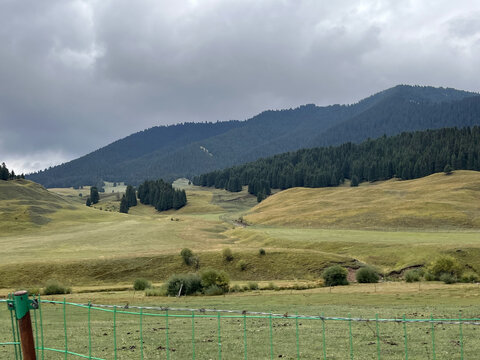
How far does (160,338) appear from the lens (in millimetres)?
27031

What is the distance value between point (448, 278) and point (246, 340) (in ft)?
143

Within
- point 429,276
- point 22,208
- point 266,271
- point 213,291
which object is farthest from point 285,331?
point 22,208

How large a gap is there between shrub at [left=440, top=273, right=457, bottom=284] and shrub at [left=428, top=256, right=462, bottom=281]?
5.93 ft

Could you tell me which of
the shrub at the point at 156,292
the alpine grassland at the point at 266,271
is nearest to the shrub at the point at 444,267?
the alpine grassland at the point at 266,271

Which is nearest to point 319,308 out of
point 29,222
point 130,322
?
point 130,322

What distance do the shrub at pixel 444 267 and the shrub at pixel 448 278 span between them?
1.81m

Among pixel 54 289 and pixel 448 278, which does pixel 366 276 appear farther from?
pixel 54 289

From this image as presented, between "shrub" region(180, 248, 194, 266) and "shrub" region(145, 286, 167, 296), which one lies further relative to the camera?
"shrub" region(180, 248, 194, 266)

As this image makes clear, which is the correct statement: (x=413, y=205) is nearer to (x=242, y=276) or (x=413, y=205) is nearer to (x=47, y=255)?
(x=242, y=276)

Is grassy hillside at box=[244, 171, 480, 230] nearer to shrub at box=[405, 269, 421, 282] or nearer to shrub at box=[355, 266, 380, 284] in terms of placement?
shrub at box=[405, 269, 421, 282]

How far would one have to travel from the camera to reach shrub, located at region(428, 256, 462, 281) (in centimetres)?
6450

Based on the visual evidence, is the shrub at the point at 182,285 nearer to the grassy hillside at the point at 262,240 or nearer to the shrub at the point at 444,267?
the grassy hillside at the point at 262,240

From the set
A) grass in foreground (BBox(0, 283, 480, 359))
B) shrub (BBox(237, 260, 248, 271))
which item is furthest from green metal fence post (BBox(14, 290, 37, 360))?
shrub (BBox(237, 260, 248, 271))

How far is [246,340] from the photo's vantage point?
87.4 feet
